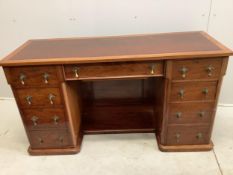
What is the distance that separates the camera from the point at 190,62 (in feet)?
3.88

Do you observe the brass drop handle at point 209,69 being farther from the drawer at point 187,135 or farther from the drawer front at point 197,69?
the drawer at point 187,135

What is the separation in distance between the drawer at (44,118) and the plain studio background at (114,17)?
28.1 inches

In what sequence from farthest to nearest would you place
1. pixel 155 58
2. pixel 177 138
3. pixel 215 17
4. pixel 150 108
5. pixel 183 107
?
pixel 150 108 < pixel 215 17 < pixel 177 138 < pixel 183 107 < pixel 155 58

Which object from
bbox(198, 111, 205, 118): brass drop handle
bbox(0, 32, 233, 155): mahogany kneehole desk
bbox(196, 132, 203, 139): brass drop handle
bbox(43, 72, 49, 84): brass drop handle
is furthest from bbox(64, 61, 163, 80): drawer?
bbox(196, 132, 203, 139): brass drop handle

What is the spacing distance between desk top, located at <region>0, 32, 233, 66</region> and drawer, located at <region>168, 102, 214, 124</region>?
355 millimetres

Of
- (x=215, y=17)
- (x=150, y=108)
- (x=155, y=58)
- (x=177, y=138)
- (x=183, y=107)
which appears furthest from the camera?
(x=150, y=108)

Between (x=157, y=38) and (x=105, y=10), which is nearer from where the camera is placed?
(x=157, y=38)

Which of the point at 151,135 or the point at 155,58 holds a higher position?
the point at 155,58

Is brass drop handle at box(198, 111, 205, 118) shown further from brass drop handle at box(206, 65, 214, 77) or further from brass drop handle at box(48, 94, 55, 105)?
brass drop handle at box(48, 94, 55, 105)

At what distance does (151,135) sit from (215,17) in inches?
42.1

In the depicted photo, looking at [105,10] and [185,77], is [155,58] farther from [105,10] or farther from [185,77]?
[105,10]

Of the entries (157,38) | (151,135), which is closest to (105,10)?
(157,38)

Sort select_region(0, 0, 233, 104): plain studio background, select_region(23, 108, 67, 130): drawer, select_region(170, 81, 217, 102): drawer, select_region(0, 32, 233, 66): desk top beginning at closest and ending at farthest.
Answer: select_region(0, 32, 233, 66): desk top
select_region(170, 81, 217, 102): drawer
select_region(23, 108, 67, 130): drawer
select_region(0, 0, 233, 104): plain studio background

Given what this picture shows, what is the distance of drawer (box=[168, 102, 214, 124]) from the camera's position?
4.37 ft
